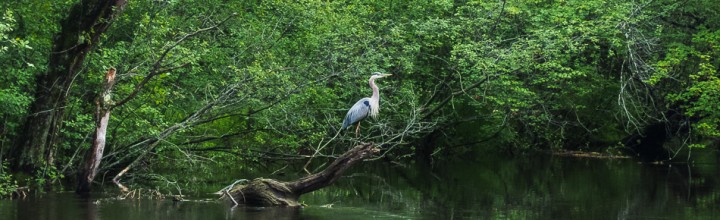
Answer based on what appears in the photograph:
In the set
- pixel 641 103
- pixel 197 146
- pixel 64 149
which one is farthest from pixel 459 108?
pixel 64 149

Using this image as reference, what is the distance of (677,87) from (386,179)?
10657mm

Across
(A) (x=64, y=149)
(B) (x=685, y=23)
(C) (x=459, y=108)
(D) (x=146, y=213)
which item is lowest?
(D) (x=146, y=213)

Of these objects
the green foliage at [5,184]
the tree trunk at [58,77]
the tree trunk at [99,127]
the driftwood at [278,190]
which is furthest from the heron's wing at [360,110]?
the green foliage at [5,184]

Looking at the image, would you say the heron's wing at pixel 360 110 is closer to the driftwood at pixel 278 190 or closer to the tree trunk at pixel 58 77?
the driftwood at pixel 278 190

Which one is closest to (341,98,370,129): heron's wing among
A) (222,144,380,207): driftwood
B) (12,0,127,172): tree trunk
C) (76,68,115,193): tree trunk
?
(222,144,380,207): driftwood

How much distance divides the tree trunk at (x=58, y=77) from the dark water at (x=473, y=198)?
3.61 ft

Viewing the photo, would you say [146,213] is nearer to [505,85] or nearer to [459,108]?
[505,85]

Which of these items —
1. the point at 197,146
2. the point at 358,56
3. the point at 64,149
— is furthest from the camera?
the point at 358,56

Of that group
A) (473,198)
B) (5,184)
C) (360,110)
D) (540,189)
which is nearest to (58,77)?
(5,184)

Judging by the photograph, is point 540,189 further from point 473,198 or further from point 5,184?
point 5,184

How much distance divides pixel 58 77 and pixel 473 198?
8.91 m

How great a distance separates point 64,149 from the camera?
69.1 ft

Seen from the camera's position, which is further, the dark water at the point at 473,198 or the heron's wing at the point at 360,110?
the heron's wing at the point at 360,110

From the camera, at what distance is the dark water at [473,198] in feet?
A: 55.6
